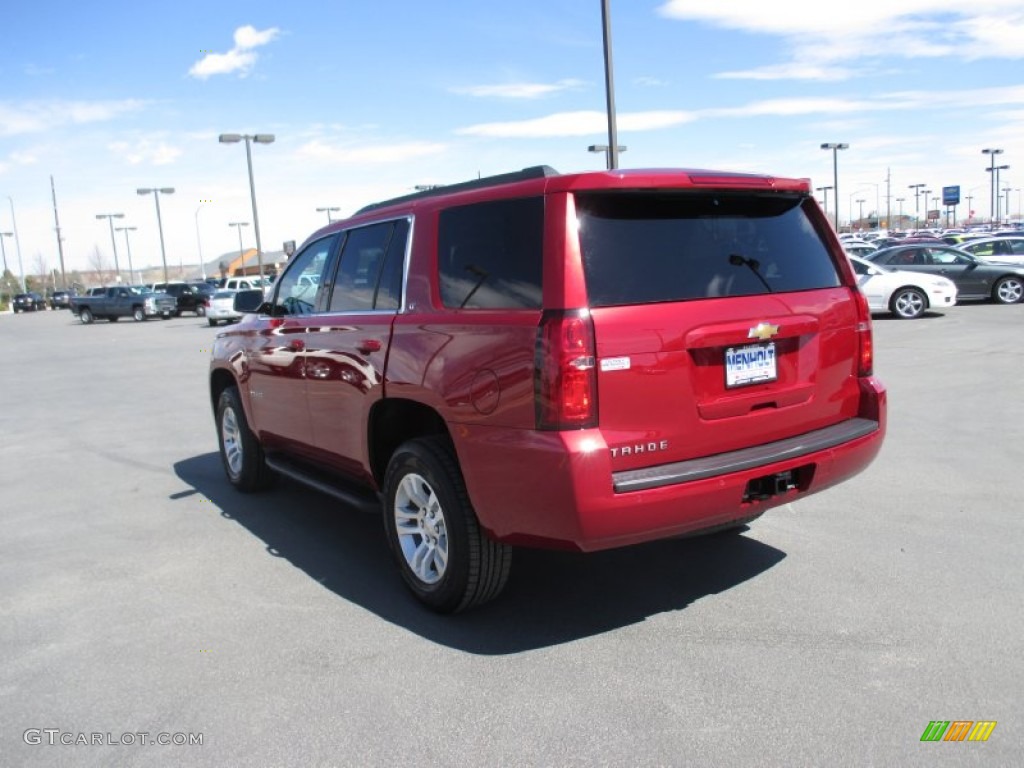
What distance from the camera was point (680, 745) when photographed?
2895mm

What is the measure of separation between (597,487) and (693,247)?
3.79ft

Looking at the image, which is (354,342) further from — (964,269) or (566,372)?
(964,269)

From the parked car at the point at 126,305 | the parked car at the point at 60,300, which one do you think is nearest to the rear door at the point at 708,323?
the parked car at the point at 126,305

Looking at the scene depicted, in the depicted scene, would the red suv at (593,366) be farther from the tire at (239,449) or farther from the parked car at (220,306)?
the parked car at (220,306)

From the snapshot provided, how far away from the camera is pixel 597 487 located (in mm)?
3254

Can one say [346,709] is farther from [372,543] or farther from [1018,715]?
[1018,715]

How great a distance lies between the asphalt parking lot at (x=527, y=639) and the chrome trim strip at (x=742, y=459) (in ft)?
2.48

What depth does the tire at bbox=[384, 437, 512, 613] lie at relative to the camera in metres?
3.79

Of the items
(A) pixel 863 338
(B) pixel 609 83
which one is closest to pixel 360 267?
(A) pixel 863 338

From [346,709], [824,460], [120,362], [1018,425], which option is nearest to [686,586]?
[824,460]

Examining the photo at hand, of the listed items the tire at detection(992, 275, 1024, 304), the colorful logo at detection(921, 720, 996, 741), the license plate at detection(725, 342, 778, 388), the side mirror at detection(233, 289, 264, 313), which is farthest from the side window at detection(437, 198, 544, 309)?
the tire at detection(992, 275, 1024, 304)

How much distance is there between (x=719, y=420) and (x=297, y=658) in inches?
81.8

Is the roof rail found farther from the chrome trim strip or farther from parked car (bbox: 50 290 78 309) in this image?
parked car (bbox: 50 290 78 309)

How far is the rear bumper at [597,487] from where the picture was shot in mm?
3260
